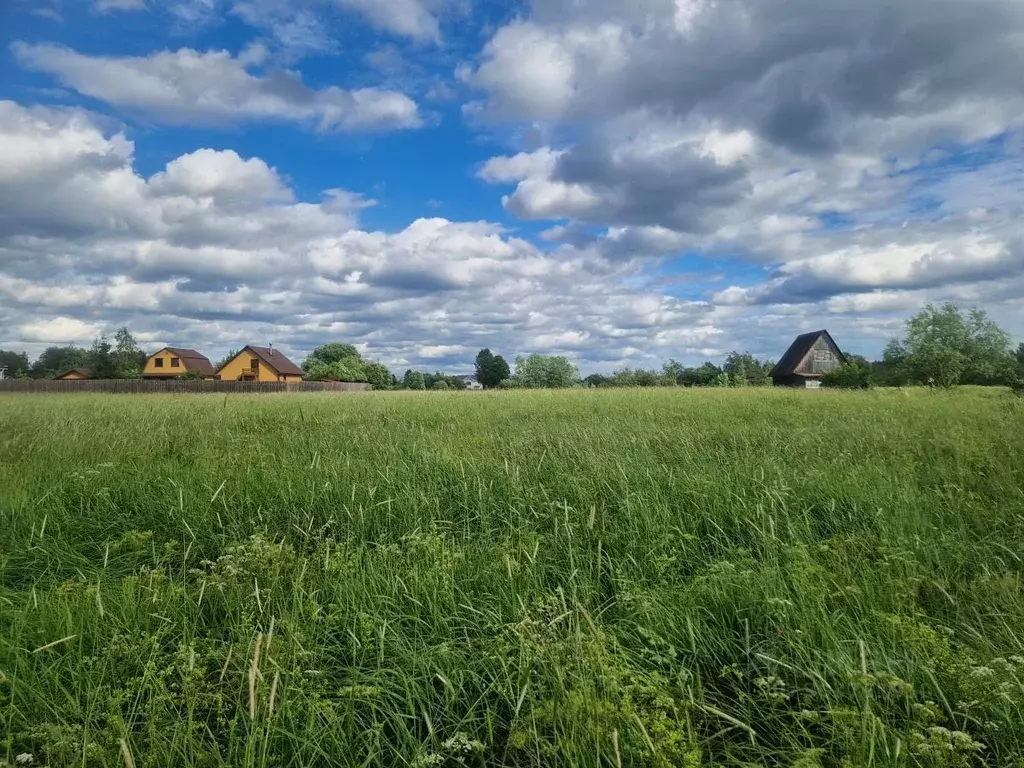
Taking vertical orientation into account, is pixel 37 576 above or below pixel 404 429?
below

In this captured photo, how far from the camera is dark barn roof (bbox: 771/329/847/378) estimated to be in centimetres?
5606

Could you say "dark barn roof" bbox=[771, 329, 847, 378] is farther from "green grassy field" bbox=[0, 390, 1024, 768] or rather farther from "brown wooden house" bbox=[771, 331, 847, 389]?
"green grassy field" bbox=[0, 390, 1024, 768]

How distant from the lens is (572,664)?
229 cm

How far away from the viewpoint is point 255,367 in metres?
66.8

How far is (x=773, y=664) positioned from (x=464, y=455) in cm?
419

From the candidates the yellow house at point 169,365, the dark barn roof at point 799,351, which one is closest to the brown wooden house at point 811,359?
the dark barn roof at point 799,351

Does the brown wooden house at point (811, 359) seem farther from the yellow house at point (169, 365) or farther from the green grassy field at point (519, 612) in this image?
the yellow house at point (169, 365)

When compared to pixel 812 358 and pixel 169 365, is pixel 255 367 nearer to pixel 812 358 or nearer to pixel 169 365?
pixel 169 365

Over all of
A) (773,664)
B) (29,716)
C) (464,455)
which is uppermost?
(464,455)

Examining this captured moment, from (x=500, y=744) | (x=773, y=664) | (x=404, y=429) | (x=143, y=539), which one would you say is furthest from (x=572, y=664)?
(x=404, y=429)

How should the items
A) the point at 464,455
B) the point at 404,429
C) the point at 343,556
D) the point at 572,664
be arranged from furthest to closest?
the point at 404,429, the point at 464,455, the point at 343,556, the point at 572,664

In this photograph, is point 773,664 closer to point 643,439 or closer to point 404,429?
point 643,439

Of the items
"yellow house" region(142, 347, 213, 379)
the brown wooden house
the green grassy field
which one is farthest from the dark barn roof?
"yellow house" region(142, 347, 213, 379)

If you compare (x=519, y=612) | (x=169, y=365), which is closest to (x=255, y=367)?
(x=169, y=365)
